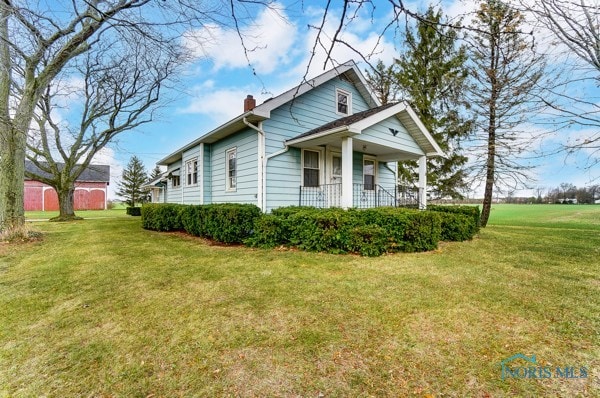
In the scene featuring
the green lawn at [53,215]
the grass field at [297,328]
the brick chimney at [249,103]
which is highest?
the brick chimney at [249,103]

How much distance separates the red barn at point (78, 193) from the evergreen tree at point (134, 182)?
14.8 ft

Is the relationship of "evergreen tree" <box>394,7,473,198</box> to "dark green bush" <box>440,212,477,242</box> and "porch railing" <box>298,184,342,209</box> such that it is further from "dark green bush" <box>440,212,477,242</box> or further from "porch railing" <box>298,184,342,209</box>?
"porch railing" <box>298,184,342,209</box>

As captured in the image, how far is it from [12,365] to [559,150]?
11341 millimetres

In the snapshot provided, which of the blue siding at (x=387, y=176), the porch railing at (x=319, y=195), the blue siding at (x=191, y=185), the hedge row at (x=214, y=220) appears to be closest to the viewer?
the hedge row at (x=214, y=220)

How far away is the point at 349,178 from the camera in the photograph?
26.0 ft

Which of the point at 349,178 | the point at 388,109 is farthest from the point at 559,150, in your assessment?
the point at 349,178

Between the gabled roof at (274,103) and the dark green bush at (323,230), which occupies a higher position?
the gabled roof at (274,103)

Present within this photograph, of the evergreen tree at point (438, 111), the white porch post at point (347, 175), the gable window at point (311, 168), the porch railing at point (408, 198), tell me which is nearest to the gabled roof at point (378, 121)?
the white porch post at point (347, 175)

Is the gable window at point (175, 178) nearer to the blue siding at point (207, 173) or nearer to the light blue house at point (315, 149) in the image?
the light blue house at point (315, 149)

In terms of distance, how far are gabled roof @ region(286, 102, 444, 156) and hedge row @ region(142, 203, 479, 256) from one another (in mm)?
2370

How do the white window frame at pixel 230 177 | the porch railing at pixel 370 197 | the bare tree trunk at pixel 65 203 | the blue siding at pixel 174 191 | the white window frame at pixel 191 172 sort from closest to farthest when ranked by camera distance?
the white window frame at pixel 230 177, the porch railing at pixel 370 197, the white window frame at pixel 191 172, the blue siding at pixel 174 191, the bare tree trunk at pixel 65 203

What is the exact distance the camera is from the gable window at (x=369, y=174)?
11.6 metres

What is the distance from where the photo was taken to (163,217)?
37.6ft

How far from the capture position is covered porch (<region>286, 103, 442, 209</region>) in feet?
26.2
